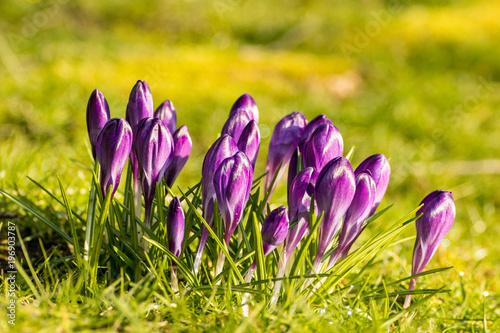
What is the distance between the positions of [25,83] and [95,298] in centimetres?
398

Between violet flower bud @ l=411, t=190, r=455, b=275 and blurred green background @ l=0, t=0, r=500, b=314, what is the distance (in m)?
0.77

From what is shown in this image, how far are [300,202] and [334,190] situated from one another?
12 cm

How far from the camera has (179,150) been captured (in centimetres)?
140

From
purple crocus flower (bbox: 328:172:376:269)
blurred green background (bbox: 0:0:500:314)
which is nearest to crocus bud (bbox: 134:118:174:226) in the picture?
purple crocus flower (bbox: 328:172:376:269)

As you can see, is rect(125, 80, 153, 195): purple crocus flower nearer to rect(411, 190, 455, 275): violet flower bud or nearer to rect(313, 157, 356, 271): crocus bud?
rect(313, 157, 356, 271): crocus bud

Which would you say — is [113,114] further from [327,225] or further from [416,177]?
[327,225]

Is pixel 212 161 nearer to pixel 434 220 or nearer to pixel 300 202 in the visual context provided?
pixel 300 202

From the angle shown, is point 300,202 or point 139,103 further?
point 139,103

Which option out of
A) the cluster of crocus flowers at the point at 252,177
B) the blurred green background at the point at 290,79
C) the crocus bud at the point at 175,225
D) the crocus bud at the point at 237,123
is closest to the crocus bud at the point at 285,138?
the cluster of crocus flowers at the point at 252,177

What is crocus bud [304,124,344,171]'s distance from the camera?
4.32 ft

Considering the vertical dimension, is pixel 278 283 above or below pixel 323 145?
below

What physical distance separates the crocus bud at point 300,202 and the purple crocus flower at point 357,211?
0.31 ft

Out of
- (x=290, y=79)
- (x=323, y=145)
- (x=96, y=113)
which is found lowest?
(x=323, y=145)

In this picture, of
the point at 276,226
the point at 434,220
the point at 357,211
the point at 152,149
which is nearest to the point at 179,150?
the point at 152,149
